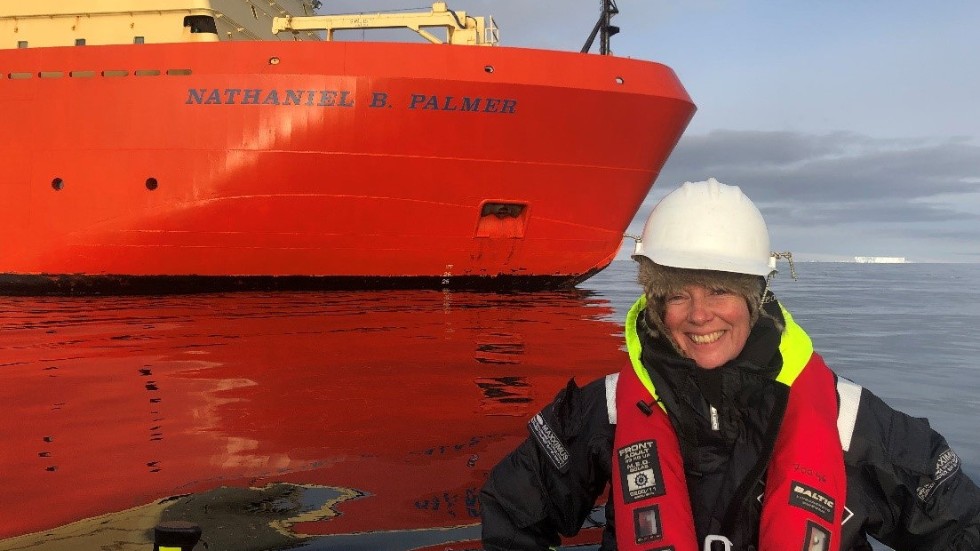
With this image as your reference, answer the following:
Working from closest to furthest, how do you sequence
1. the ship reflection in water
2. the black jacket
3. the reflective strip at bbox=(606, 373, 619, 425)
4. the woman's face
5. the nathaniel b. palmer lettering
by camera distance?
the black jacket, the woman's face, the reflective strip at bbox=(606, 373, 619, 425), the ship reflection in water, the nathaniel b. palmer lettering

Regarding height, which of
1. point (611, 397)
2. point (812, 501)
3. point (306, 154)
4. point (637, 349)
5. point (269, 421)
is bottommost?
point (269, 421)

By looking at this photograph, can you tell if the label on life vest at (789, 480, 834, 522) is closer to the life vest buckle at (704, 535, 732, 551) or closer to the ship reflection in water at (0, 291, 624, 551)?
the life vest buckle at (704, 535, 732, 551)

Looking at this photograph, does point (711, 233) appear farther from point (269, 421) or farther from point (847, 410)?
point (269, 421)

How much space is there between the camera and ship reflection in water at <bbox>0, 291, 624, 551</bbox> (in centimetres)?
293

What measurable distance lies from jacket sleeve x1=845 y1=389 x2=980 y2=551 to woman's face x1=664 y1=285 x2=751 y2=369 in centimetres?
33

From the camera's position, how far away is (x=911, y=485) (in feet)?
5.85

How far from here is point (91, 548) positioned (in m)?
2.60

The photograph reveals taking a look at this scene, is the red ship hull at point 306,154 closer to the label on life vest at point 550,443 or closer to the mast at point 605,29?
the mast at point 605,29

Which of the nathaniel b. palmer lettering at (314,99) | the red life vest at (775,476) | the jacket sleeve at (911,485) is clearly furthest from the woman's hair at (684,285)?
the nathaniel b. palmer lettering at (314,99)

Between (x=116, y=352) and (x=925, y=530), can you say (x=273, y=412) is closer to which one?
(x=116, y=352)

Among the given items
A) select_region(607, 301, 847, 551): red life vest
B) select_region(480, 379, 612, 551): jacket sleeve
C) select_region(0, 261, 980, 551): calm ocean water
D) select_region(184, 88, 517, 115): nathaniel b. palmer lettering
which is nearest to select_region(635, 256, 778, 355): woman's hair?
select_region(607, 301, 847, 551): red life vest

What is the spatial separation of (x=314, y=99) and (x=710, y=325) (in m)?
8.99

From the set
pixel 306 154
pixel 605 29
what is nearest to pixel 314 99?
pixel 306 154

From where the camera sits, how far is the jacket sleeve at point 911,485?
1.78 m
